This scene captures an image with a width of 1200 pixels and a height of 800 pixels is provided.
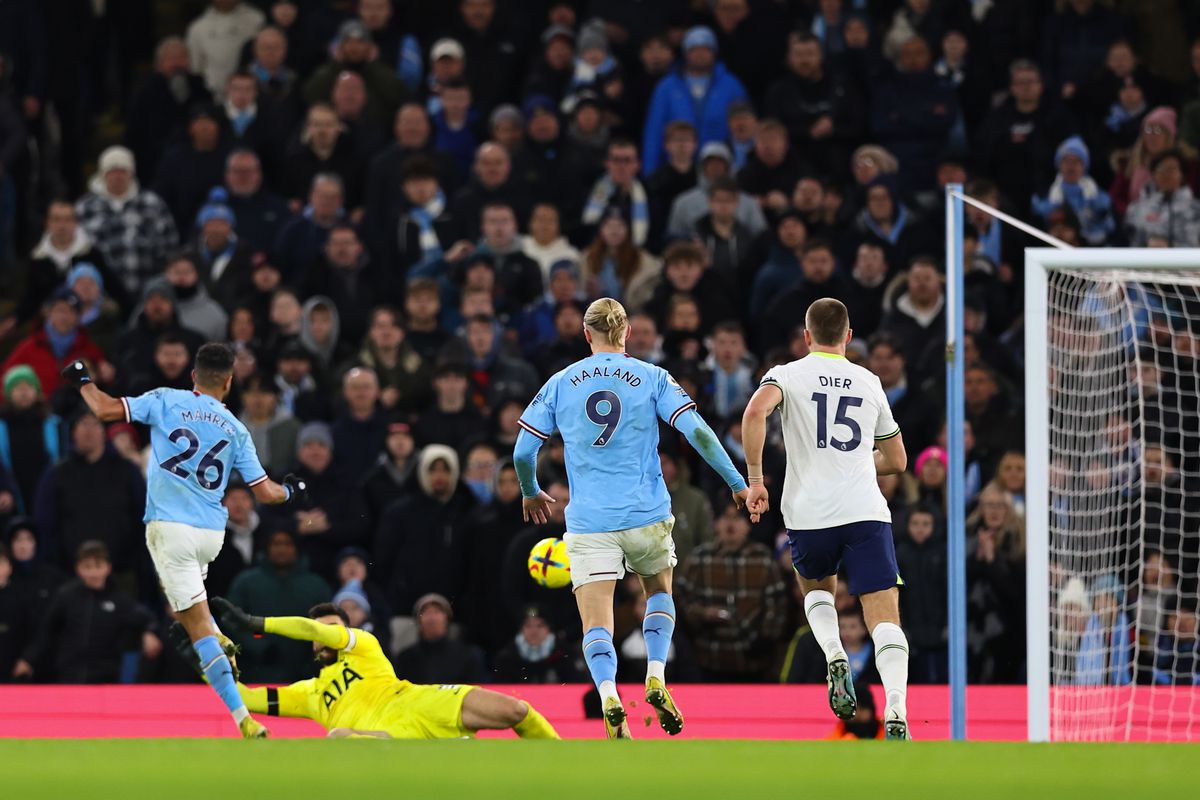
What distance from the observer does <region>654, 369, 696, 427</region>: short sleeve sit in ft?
33.5

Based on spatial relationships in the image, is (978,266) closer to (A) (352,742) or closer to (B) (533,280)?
(B) (533,280)

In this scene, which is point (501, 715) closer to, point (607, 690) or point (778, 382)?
point (607, 690)

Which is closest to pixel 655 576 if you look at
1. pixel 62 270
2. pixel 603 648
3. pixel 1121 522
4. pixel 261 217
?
pixel 603 648

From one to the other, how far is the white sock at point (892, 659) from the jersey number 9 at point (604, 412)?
1586 mm

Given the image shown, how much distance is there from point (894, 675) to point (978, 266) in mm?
7051

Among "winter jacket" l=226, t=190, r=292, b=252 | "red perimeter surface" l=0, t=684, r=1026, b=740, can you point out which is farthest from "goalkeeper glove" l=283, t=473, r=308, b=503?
"winter jacket" l=226, t=190, r=292, b=252

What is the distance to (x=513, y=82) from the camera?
1869cm

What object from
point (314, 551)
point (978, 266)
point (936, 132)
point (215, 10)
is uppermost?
point (215, 10)

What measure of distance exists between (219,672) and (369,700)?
34.7 inches

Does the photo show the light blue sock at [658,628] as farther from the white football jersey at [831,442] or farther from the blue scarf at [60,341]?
the blue scarf at [60,341]

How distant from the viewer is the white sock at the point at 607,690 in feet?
32.6

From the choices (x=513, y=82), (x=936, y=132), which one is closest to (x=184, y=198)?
(x=513, y=82)

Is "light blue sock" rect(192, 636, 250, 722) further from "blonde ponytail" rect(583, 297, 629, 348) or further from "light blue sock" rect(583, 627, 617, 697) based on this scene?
"blonde ponytail" rect(583, 297, 629, 348)

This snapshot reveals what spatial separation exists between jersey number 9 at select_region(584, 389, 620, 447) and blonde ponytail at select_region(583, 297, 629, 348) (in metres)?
0.30
